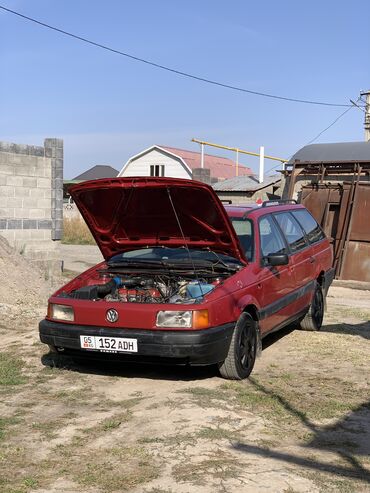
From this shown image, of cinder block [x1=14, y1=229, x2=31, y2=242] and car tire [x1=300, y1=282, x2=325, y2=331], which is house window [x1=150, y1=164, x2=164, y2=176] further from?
car tire [x1=300, y1=282, x2=325, y2=331]

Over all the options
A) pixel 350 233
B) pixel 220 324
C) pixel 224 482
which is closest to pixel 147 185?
pixel 220 324

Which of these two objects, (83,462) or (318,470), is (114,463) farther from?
(318,470)

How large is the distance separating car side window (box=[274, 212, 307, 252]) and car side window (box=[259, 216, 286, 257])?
211mm

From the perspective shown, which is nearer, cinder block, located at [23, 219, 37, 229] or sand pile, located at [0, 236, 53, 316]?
sand pile, located at [0, 236, 53, 316]

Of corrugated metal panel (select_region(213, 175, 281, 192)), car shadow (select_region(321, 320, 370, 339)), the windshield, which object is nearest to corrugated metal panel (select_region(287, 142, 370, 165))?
corrugated metal panel (select_region(213, 175, 281, 192))

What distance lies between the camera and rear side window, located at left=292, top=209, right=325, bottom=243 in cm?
788

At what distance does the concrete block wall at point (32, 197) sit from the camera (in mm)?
12289

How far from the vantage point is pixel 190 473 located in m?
3.63

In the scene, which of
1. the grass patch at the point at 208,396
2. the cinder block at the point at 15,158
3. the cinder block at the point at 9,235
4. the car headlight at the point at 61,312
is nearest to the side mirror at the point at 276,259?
the grass patch at the point at 208,396

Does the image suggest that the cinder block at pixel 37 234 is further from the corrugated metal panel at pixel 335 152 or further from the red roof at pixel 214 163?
the red roof at pixel 214 163

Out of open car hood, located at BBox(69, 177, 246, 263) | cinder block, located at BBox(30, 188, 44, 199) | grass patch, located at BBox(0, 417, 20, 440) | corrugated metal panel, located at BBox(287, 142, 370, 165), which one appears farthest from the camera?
corrugated metal panel, located at BBox(287, 142, 370, 165)

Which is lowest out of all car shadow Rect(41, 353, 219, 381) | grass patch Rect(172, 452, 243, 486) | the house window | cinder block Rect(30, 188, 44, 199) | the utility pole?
car shadow Rect(41, 353, 219, 381)

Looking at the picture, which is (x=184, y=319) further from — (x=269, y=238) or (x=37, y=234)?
(x=37, y=234)

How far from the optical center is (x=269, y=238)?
21.8 feet
